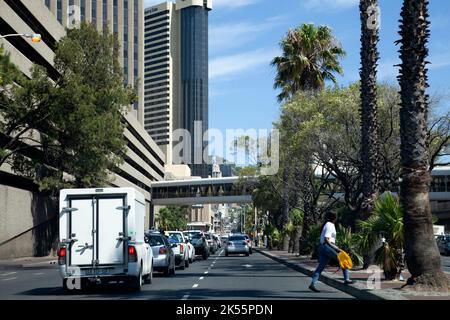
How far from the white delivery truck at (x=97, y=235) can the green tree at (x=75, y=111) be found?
22083mm

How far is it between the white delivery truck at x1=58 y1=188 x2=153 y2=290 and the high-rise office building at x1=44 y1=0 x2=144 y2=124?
100039 mm

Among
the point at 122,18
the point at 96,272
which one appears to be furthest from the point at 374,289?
the point at 122,18

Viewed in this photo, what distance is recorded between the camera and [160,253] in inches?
961

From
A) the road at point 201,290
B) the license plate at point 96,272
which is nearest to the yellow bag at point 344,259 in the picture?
the road at point 201,290

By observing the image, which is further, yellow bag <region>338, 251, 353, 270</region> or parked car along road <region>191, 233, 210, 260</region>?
parked car along road <region>191, 233, 210, 260</region>

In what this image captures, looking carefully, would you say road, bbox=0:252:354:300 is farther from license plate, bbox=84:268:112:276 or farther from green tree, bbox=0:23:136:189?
green tree, bbox=0:23:136:189

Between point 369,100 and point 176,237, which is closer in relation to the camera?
point 369,100

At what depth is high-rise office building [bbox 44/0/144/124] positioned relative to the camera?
115188 mm

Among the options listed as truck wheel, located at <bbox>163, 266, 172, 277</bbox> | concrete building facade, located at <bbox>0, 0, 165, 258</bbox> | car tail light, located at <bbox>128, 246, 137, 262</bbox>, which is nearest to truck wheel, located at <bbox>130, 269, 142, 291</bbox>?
car tail light, located at <bbox>128, 246, 137, 262</bbox>

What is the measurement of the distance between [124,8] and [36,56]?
2856 inches

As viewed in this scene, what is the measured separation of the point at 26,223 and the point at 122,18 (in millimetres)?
78530

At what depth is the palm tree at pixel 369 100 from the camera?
77.6ft

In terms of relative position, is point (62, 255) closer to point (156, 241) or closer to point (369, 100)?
point (156, 241)

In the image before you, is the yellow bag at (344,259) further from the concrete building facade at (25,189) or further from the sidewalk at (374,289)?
the concrete building facade at (25,189)
